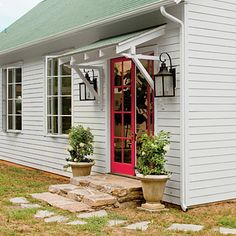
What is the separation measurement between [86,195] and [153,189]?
1019 mm

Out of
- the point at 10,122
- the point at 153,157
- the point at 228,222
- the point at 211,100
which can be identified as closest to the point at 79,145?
the point at 153,157

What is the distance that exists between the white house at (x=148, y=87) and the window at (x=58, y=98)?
0.07 ft

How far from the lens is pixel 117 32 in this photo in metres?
7.62

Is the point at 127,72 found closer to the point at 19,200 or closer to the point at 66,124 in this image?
the point at 66,124

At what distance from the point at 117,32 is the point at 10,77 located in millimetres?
5442

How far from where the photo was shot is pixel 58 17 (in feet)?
35.5

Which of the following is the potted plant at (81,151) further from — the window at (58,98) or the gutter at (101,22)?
the gutter at (101,22)

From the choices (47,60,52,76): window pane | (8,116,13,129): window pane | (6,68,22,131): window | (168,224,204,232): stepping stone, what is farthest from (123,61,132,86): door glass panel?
(8,116,13,129): window pane

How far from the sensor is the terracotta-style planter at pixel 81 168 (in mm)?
7938

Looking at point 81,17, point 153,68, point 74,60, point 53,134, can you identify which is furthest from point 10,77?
point 153,68

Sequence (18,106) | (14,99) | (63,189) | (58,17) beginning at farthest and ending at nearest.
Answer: (14,99)
(18,106)
(58,17)
(63,189)

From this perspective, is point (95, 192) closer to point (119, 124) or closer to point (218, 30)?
point (119, 124)

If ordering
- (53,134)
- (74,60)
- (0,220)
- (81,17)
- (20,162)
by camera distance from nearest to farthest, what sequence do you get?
1. (0,220)
2. (74,60)
3. (81,17)
4. (53,134)
5. (20,162)

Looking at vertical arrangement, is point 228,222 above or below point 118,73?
below
